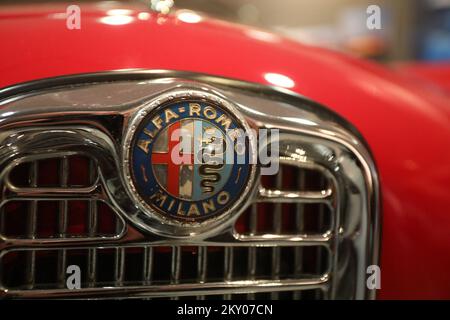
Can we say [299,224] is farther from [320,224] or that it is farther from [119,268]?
[119,268]

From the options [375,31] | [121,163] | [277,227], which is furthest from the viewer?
[375,31]

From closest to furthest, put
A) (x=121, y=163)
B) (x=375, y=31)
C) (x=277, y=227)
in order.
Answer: (x=121, y=163)
(x=277, y=227)
(x=375, y=31)

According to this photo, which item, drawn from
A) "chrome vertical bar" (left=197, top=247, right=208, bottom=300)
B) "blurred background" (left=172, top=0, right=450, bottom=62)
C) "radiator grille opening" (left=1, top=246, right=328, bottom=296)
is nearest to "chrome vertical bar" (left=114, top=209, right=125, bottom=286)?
"radiator grille opening" (left=1, top=246, right=328, bottom=296)

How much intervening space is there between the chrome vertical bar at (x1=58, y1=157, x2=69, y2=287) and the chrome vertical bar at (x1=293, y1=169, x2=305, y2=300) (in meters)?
0.34

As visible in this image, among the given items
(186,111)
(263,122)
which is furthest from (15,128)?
(263,122)

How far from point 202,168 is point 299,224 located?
0.20 meters

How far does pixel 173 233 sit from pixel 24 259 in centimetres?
22

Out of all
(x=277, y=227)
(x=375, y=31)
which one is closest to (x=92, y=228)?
(x=277, y=227)

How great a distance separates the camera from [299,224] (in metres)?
0.86

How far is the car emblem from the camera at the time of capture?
2.42 feet

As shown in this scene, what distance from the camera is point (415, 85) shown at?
1132 mm

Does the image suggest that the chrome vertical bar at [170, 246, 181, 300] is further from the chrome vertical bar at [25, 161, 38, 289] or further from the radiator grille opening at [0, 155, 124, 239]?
the chrome vertical bar at [25, 161, 38, 289]

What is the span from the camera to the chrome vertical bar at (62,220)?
751mm

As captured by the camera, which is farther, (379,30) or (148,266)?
(379,30)
